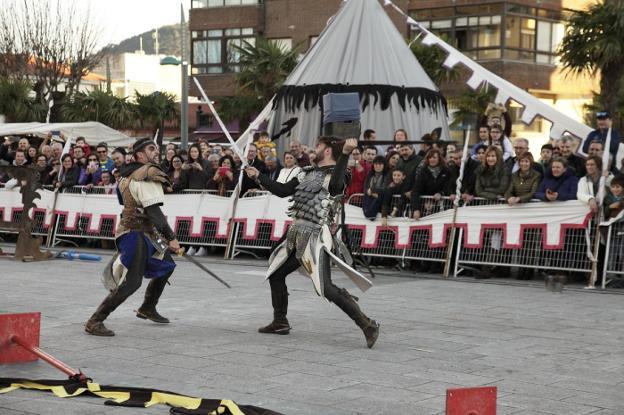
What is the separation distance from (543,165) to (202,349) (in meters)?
6.97

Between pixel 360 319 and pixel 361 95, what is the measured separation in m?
10.3

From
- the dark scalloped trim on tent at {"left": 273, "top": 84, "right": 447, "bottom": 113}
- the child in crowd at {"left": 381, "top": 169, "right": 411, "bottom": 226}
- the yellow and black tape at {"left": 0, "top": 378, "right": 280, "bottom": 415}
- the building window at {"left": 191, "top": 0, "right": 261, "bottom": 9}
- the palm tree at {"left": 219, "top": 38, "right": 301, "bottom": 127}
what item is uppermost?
the building window at {"left": 191, "top": 0, "right": 261, "bottom": 9}

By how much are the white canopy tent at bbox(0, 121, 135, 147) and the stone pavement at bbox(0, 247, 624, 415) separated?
10.9 m

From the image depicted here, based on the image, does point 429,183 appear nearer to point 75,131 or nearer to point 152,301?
point 152,301

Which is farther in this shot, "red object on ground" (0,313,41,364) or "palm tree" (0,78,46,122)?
"palm tree" (0,78,46,122)

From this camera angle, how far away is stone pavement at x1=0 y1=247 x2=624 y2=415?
632 cm

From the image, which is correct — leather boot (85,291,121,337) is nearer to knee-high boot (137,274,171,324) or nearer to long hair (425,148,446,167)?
knee-high boot (137,274,171,324)

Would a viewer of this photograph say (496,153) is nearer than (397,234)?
Yes

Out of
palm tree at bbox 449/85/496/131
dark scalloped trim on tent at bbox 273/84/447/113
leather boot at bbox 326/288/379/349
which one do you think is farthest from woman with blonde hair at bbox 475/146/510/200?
palm tree at bbox 449/85/496/131

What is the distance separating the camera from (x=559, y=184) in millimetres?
12797

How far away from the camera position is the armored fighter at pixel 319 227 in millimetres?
8234

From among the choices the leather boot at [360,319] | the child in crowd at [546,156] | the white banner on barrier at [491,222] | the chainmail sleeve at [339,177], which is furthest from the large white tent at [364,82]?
the leather boot at [360,319]

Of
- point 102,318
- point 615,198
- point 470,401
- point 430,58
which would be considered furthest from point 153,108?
point 470,401

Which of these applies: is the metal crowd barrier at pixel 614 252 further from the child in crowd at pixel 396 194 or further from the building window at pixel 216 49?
the building window at pixel 216 49
